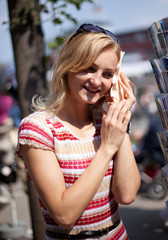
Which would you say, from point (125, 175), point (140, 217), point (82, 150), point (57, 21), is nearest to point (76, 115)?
point (82, 150)

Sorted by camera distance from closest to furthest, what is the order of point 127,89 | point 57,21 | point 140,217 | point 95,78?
point 95,78, point 127,89, point 57,21, point 140,217

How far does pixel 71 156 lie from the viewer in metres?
1.61

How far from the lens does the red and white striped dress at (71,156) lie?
157 cm

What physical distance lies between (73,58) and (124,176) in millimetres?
642

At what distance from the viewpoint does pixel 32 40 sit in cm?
292

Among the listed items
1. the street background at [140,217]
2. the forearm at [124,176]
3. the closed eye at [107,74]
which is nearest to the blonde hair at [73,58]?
the closed eye at [107,74]

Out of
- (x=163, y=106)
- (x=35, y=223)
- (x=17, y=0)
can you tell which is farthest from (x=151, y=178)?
(x=163, y=106)

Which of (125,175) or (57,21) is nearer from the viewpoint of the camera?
(125,175)

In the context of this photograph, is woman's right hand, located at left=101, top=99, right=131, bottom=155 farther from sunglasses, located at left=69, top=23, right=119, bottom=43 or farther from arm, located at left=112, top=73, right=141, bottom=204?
sunglasses, located at left=69, top=23, right=119, bottom=43

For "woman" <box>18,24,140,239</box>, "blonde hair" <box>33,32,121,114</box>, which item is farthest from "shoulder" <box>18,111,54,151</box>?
"blonde hair" <box>33,32,121,114</box>

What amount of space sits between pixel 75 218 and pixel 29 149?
0.38m

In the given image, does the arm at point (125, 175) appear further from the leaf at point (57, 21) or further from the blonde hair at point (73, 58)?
the leaf at point (57, 21)

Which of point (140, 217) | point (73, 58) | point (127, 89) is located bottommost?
point (140, 217)

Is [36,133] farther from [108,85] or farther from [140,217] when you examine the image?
[140,217]
